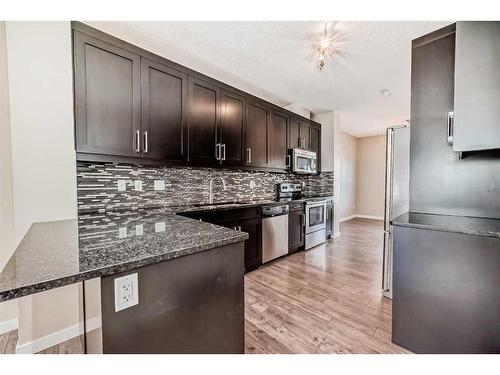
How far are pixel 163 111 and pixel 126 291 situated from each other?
1.87 m

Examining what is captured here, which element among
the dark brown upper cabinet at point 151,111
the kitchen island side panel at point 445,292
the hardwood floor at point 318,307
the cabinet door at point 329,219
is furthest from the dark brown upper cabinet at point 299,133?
the kitchen island side panel at point 445,292

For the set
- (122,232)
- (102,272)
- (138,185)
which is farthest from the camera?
(138,185)

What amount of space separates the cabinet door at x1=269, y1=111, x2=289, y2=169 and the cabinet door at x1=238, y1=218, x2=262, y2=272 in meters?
1.07

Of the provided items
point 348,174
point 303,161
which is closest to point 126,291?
point 303,161

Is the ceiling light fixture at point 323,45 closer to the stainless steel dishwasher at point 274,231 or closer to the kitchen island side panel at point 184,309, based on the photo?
the stainless steel dishwasher at point 274,231

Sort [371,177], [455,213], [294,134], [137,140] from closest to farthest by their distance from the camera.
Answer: [455,213]
[137,140]
[294,134]
[371,177]

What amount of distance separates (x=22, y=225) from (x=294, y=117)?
3.68 meters

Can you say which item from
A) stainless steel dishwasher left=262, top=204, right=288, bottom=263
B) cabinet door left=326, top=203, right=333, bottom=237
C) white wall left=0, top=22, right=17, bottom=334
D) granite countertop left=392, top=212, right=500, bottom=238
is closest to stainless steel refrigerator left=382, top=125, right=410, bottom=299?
granite countertop left=392, top=212, right=500, bottom=238

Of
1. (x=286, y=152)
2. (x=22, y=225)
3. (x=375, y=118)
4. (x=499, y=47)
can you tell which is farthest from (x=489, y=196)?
(x=375, y=118)

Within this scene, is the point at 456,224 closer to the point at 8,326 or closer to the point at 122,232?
the point at 122,232

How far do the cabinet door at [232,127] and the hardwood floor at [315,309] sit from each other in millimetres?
1517

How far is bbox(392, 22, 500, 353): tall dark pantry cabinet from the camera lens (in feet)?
4.25

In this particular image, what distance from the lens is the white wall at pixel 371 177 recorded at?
6.93 m

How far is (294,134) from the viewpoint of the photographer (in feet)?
13.1
